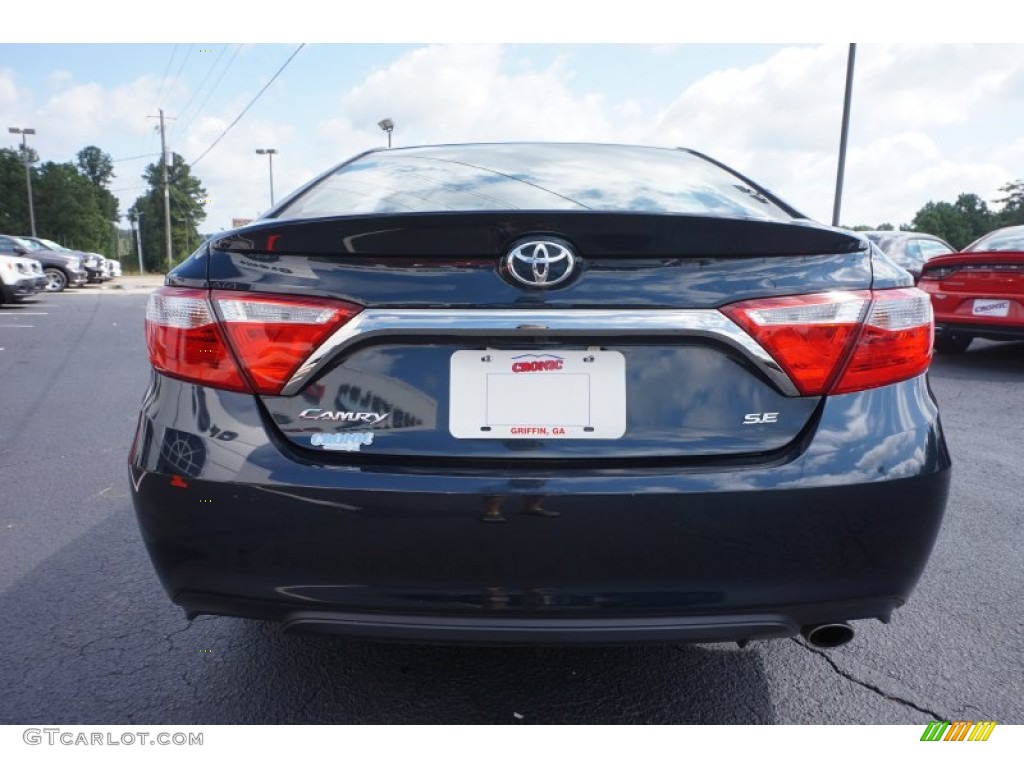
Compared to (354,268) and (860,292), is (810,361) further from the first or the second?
(354,268)

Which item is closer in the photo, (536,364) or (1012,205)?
(536,364)

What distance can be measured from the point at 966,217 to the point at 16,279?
10920 cm

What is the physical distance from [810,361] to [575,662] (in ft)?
3.65

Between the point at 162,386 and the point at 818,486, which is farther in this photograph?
the point at 162,386

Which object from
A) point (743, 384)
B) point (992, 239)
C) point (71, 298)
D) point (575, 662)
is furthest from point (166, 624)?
point (71, 298)

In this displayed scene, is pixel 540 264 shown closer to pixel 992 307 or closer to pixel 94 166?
pixel 992 307

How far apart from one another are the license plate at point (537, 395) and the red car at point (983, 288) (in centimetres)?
696

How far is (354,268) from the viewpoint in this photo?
1.55 metres

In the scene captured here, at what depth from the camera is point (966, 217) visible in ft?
324

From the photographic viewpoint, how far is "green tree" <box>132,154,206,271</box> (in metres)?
88.3

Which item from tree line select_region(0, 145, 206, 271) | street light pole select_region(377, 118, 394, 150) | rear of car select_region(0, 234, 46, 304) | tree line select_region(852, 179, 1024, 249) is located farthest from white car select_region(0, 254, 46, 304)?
tree line select_region(852, 179, 1024, 249)

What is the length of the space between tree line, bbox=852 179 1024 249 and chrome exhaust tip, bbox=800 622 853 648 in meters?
102

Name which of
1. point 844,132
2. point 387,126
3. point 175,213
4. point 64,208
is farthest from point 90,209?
point 844,132

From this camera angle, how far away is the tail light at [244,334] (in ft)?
5.04
